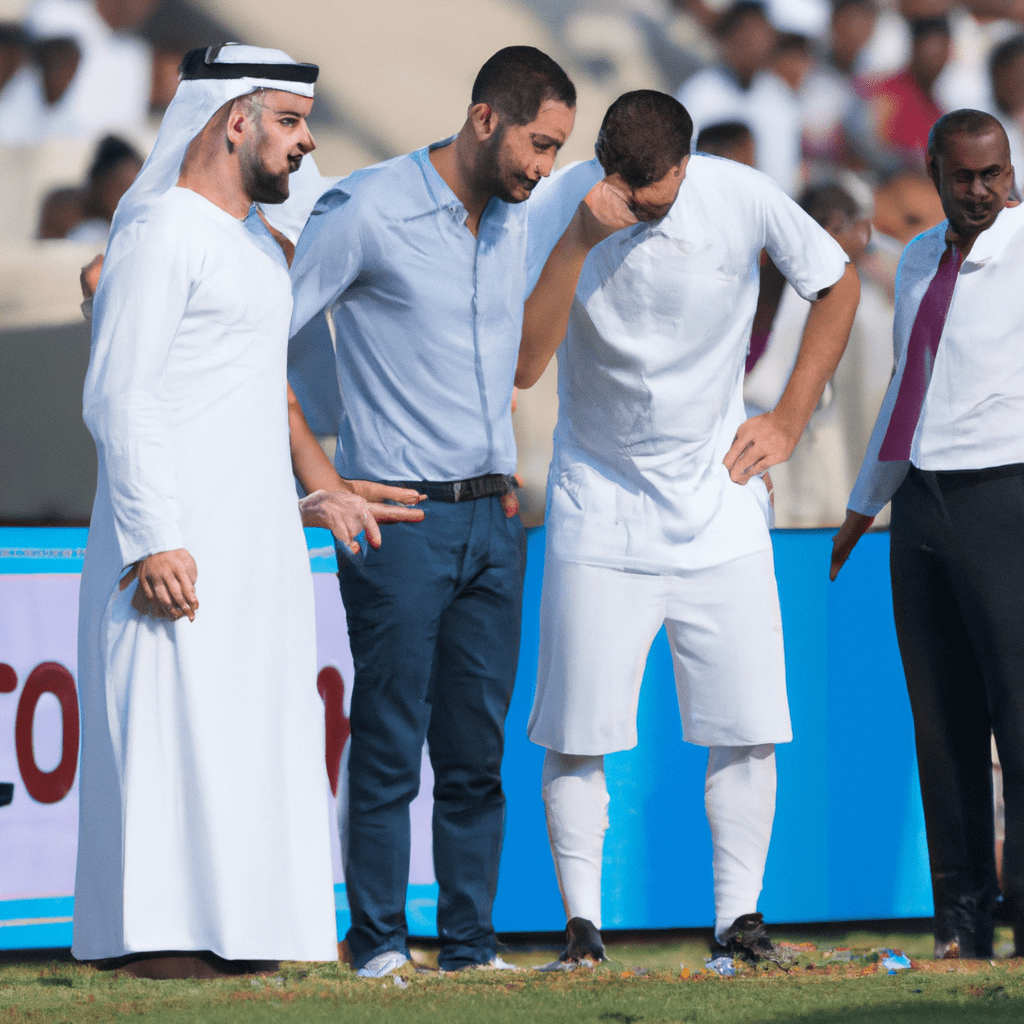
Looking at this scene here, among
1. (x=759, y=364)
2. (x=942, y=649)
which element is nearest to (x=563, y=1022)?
(x=942, y=649)

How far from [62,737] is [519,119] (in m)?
2.02

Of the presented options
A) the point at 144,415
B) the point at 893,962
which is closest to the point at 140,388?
the point at 144,415

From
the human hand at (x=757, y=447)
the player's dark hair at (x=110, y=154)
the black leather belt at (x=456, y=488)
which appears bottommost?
the black leather belt at (x=456, y=488)

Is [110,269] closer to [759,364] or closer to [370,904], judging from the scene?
[370,904]

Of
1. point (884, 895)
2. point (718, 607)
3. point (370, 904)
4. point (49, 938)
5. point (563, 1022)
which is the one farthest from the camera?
point (884, 895)

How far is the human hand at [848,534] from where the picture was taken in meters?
3.94

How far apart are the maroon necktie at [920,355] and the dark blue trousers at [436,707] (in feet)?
3.15

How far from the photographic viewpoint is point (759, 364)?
4.59m

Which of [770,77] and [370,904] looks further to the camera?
[770,77]

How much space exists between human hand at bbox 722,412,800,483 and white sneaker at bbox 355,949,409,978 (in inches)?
51.0

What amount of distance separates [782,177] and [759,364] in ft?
1.75

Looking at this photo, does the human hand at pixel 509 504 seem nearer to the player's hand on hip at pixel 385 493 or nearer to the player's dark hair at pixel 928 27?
the player's hand on hip at pixel 385 493

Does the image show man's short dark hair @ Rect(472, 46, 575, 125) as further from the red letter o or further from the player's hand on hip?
the red letter o

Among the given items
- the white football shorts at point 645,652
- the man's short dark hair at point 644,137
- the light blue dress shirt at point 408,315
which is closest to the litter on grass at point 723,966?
the white football shorts at point 645,652
